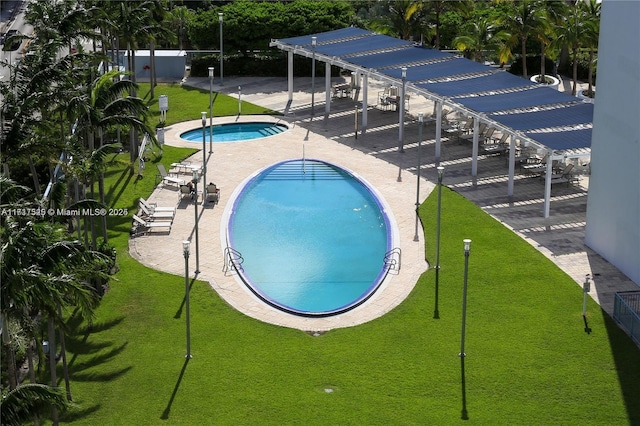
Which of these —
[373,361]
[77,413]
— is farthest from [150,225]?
[77,413]

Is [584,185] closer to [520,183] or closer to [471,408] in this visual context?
[520,183]

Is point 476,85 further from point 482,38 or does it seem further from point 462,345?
point 462,345

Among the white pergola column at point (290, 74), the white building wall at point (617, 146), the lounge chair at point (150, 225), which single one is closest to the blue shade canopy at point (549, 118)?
the white building wall at point (617, 146)

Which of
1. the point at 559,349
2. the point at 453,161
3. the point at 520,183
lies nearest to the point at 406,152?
the point at 453,161

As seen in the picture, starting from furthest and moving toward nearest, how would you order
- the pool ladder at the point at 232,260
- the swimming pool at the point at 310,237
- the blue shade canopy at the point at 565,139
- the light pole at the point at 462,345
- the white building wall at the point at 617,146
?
the blue shade canopy at the point at 565,139, the pool ladder at the point at 232,260, the swimming pool at the point at 310,237, the white building wall at the point at 617,146, the light pole at the point at 462,345

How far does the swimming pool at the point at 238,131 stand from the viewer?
5612 centimetres

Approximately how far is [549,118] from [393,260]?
11.4m

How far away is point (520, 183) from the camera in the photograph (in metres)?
48.5

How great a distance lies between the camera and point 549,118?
47500 mm

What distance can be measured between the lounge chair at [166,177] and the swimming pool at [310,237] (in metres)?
2.69

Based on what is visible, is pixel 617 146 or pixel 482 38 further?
pixel 482 38

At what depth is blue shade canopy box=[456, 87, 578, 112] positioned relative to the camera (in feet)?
161

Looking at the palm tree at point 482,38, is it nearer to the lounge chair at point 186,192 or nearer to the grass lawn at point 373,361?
the lounge chair at point 186,192

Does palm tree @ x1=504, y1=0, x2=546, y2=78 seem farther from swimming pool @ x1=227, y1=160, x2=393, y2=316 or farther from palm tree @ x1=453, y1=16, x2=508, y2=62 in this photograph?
swimming pool @ x1=227, y1=160, x2=393, y2=316
